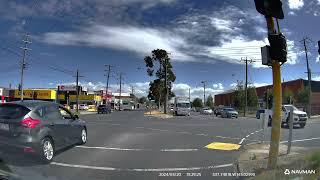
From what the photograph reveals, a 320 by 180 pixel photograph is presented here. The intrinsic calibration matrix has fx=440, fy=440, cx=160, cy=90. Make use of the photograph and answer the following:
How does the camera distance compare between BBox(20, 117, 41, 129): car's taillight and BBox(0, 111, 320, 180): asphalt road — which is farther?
BBox(20, 117, 41, 129): car's taillight

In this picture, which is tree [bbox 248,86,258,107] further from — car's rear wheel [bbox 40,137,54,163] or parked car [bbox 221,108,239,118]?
car's rear wheel [bbox 40,137,54,163]

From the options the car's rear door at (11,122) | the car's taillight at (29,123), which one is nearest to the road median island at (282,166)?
the car's taillight at (29,123)

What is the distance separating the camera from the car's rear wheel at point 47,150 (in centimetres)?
1133

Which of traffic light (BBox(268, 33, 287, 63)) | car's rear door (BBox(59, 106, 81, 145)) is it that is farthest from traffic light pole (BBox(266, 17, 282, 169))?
car's rear door (BBox(59, 106, 81, 145))

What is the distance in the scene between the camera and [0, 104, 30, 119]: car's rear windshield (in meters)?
11.6

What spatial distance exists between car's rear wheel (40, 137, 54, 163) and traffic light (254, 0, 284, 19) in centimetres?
636

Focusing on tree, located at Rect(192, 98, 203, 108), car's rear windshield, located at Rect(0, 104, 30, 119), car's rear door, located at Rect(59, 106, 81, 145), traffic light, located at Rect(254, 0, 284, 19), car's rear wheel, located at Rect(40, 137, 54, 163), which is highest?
tree, located at Rect(192, 98, 203, 108)

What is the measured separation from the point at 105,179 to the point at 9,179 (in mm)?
2610

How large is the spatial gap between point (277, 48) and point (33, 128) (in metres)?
6.40

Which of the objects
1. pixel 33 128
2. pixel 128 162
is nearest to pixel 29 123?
pixel 33 128

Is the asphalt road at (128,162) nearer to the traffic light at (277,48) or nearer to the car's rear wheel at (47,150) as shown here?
the car's rear wheel at (47,150)

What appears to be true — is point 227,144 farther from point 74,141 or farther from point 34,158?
point 34,158

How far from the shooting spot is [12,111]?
38.8 ft

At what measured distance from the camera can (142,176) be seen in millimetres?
9930
